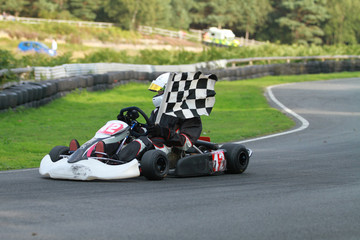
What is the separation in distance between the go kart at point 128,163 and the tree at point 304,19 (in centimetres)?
6773

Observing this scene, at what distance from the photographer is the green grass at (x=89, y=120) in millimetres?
9320

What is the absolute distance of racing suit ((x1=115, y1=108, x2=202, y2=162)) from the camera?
6316mm

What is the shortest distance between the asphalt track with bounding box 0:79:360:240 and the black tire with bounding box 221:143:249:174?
0.38 ft

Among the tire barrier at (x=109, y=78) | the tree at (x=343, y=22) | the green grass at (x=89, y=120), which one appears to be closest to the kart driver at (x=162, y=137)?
the green grass at (x=89, y=120)

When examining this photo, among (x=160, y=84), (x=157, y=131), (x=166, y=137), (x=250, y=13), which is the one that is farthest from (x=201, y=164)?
(x=250, y=13)

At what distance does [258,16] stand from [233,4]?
16.3ft

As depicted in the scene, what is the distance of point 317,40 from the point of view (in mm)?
73875

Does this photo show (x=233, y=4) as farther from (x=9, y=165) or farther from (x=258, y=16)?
(x=9, y=165)

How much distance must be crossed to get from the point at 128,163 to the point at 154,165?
26cm

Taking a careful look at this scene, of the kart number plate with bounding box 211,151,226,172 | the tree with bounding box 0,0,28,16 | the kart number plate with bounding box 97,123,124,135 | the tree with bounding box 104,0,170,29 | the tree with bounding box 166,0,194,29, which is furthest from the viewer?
the tree with bounding box 166,0,194,29

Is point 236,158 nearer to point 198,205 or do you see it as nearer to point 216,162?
point 216,162

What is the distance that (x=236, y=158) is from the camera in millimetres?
7082

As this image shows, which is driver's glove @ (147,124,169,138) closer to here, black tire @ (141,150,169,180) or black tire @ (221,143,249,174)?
black tire @ (141,150,169,180)

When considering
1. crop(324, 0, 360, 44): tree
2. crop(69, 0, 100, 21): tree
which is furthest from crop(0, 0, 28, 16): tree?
crop(324, 0, 360, 44): tree
